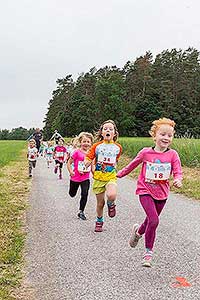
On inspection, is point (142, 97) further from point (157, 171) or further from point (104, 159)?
point (157, 171)

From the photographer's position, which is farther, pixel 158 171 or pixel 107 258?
pixel 107 258

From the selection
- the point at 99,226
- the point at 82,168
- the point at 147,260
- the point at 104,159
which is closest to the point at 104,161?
the point at 104,159

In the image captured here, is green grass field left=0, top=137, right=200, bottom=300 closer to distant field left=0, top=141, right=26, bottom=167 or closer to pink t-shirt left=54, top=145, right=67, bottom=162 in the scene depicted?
pink t-shirt left=54, top=145, right=67, bottom=162

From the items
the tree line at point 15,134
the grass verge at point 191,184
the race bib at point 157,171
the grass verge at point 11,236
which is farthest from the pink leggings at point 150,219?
the tree line at point 15,134

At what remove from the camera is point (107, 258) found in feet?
21.5

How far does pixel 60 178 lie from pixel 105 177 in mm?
10890

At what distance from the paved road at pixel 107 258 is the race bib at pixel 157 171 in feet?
3.45

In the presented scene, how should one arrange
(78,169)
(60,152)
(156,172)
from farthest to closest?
(60,152) → (78,169) → (156,172)

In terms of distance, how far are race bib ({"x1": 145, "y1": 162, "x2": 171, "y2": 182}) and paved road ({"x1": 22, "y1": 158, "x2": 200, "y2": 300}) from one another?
105cm

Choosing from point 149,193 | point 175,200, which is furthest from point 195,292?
point 175,200

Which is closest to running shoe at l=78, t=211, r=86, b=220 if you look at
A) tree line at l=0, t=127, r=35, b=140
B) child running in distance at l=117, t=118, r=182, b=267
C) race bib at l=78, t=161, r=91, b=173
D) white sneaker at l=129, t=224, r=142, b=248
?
race bib at l=78, t=161, r=91, b=173

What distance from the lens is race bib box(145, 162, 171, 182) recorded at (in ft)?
20.9

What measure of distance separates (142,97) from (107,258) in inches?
3309

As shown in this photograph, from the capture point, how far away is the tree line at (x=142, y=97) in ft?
276
